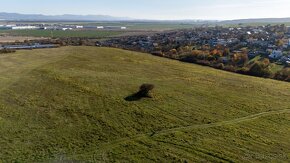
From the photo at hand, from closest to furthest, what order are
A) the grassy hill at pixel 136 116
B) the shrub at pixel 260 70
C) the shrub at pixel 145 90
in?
1. the grassy hill at pixel 136 116
2. the shrub at pixel 145 90
3. the shrub at pixel 260 70

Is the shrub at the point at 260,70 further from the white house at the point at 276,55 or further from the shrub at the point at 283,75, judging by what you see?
the white house at the point at 276,55

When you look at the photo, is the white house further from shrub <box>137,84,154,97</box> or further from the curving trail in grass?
shrub <box>137,84,154,97</box>

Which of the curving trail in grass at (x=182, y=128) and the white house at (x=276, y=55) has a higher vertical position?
the white house at (x=276, y=55)

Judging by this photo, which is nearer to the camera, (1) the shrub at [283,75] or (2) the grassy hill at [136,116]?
(2) the grassy hill at [136,116]

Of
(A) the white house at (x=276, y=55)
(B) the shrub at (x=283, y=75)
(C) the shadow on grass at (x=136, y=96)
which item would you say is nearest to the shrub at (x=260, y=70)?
(B) the shrub at (x=283, y=75)

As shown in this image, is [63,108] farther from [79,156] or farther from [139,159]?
[139,159]

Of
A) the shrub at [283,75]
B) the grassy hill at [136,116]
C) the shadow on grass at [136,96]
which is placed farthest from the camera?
the shrub at [283,75]

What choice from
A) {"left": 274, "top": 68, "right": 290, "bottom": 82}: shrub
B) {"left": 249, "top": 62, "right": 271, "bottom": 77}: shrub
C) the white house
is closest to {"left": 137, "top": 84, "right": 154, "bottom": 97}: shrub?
{"left": 249, "top": 62, "right": 271, "bottom": 77}: shrub

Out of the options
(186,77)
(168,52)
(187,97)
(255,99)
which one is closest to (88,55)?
(168,52)

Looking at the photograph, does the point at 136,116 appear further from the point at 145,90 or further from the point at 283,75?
the point at 283,75
